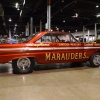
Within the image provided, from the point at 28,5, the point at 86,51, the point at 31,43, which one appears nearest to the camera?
the point at 31,43

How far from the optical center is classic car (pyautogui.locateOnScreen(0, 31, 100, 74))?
21.4 feet

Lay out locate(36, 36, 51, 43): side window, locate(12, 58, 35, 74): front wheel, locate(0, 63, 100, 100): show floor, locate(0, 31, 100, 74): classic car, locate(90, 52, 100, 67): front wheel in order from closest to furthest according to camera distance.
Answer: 1. locate(0, 63, 100, 100): show floor
2. locate(0, 31, 100, 74): classic car
3. locate(12, 58, 35, 74): front wheel
4. locate(36, 36, 51, 43): side window
5. locate(90, 52, 100, 67): front wheel

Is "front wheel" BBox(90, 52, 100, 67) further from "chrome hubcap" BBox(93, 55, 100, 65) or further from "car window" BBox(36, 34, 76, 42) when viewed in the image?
"car window" BBox(36, 34, 76, 42)

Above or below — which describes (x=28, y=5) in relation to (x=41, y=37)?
above

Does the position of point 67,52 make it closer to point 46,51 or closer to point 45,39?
point 46,51

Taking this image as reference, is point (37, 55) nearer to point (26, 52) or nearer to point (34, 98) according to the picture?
point (26, 52)

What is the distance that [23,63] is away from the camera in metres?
6.78

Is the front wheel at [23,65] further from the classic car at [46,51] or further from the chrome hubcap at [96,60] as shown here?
the chrome hubcap at [96,60]

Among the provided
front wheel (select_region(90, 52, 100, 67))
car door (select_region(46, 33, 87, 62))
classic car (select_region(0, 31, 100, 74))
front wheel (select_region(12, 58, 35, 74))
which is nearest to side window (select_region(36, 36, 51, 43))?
classic car (select_region(0, 31, 100, 74))

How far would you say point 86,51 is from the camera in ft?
26.1

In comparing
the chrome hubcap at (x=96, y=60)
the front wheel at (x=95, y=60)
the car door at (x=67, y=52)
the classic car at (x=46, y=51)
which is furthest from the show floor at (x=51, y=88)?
the chrome hubcap at (x=96, y=60)

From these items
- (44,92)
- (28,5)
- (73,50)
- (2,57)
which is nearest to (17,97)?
(44,92)

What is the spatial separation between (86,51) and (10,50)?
353 cm

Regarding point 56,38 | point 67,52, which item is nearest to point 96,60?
point 67,52
